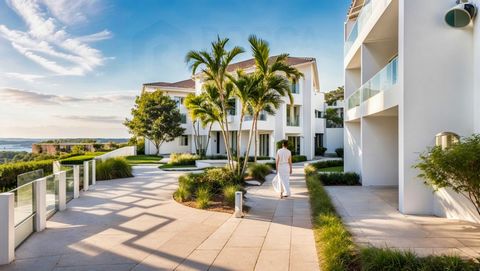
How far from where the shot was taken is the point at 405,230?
681 cm

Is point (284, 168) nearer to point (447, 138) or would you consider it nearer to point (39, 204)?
point (447, 138)

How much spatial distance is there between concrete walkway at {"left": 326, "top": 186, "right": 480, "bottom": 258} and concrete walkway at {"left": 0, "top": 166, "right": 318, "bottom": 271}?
1104mm

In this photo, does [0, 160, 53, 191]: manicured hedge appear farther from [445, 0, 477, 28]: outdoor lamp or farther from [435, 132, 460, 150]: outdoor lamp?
[445, 0, 477, 28]: outdoor lamp

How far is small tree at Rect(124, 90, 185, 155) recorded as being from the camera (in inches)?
1289

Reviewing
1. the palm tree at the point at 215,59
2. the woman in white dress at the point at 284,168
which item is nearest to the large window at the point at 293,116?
the palm tree at the point at 215,59

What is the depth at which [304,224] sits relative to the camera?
741 cm

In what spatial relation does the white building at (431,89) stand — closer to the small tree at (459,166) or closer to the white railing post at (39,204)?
the small tree at (459,166)

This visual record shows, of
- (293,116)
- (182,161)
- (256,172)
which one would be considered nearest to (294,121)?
(293,116)

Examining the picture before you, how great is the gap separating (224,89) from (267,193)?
207 inches

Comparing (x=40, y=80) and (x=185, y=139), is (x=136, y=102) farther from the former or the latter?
(x=40, y=80)

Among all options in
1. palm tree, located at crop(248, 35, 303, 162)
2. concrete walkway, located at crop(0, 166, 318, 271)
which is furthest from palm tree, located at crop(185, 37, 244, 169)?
concrete walkway, located at crop(0, 166, 318, 271)

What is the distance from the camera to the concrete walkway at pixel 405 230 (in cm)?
559

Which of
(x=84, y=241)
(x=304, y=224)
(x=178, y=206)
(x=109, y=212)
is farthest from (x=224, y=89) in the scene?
(x=84, y=241)

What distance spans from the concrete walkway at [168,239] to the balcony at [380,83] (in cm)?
447
